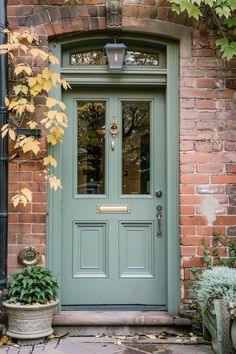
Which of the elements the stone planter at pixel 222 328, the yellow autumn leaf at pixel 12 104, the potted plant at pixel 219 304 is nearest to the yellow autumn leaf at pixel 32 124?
the yellow autumn leaf at pixel 12 104

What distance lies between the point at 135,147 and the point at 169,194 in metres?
0.61

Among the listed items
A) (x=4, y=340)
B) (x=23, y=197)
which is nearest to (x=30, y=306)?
(x=4, y=340)

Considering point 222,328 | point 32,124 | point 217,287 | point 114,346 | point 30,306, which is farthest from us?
point 32,124

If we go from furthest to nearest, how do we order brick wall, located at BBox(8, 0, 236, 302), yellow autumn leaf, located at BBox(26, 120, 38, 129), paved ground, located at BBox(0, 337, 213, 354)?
brick wall, located at BBox(8, 0, 236, 302), yellow autumn leaf, located at BBox(26, 120, 38, 129), paved ground, located at BBox(0, 337, 213, 354)

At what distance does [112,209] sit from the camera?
4582mm

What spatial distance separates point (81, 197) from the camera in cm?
460

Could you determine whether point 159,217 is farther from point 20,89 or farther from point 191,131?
point 20,89

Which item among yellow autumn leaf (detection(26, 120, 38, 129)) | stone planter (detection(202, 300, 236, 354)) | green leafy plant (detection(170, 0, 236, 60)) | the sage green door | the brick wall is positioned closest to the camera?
stone planter (detection(202, 300, 236, 354))

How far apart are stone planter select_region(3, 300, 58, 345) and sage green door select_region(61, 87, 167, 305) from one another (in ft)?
1.94

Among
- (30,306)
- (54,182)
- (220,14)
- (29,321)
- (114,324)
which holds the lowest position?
(114,324)

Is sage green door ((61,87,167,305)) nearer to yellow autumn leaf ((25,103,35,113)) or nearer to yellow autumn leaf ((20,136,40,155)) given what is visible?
yellow autumn leaf ((20,136,40,155))

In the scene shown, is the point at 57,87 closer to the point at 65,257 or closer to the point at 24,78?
the point at 24,78

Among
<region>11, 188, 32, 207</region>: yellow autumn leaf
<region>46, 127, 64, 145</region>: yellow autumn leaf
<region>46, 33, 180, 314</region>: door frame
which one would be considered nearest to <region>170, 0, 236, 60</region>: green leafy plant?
<region>46, 33, 180, 314</region>: door frame

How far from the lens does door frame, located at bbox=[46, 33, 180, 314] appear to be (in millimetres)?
4422
